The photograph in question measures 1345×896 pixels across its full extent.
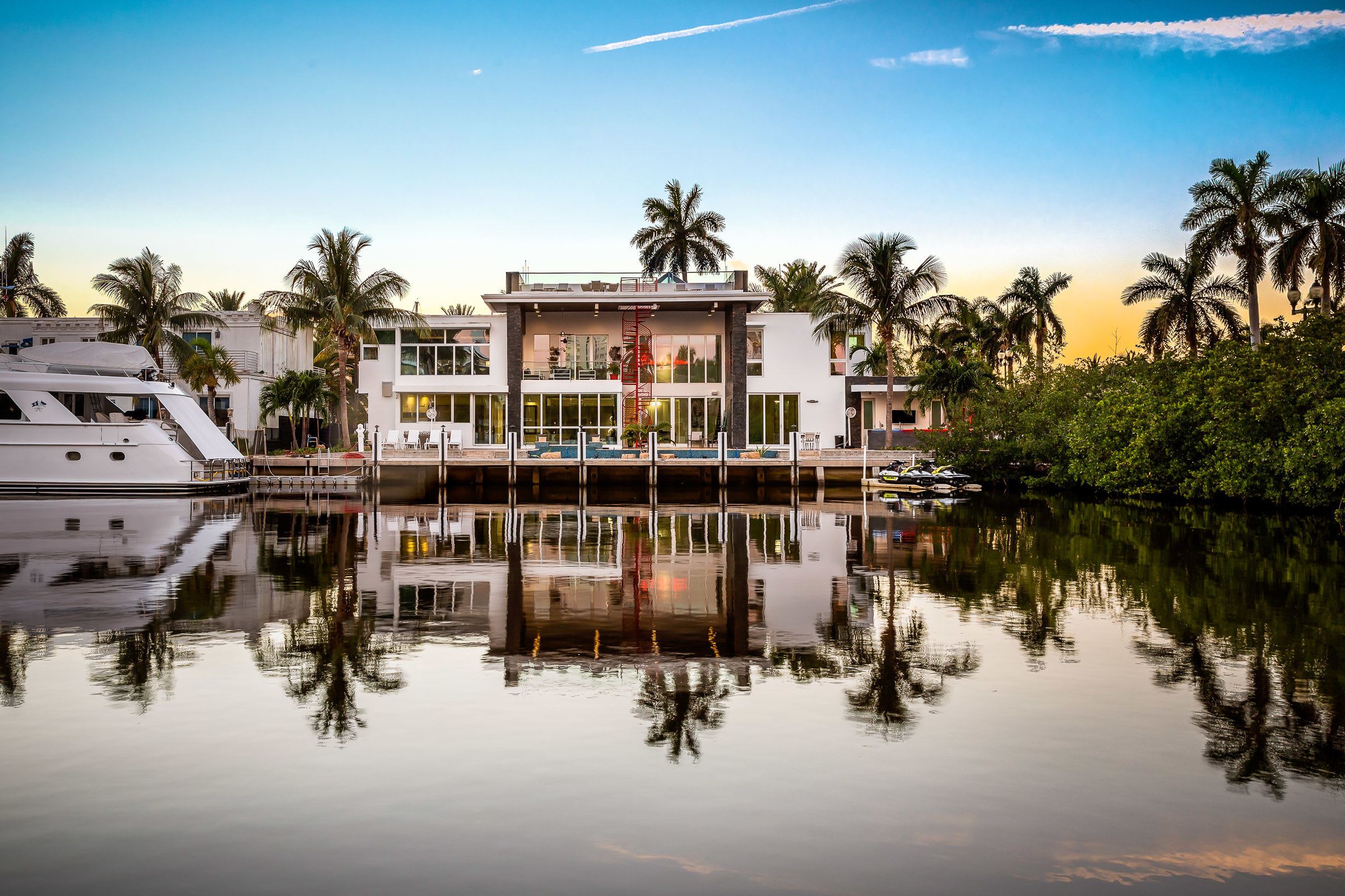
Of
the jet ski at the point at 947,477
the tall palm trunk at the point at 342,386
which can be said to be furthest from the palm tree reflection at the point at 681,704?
the tall palm trunk at the point at 342,386

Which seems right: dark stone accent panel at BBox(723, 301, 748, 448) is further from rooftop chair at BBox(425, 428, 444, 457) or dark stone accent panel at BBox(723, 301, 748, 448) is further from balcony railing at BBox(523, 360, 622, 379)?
rooftop chair at BBox(425, 428, 444, 457)

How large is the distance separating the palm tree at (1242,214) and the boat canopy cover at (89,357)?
38161 millimetres

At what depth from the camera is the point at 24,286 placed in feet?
177

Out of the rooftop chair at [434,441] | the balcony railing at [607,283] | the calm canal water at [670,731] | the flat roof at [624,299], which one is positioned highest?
the balcony railing at [607,283]

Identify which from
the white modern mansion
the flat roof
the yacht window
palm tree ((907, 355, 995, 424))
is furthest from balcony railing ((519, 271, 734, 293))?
the yacht window

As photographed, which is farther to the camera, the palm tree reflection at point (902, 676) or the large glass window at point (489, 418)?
the large glass window at point (489, 418)

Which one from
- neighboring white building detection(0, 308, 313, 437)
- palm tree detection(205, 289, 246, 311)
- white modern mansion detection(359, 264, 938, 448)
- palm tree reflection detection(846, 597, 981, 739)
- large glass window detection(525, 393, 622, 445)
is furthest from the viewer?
palm tree detection(205, 289, 246, 311)

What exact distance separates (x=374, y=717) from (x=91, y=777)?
1788 millimetres

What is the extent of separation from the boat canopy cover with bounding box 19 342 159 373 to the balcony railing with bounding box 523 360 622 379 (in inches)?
582

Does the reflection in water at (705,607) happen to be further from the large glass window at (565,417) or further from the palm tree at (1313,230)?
the large glass window at (565,417)

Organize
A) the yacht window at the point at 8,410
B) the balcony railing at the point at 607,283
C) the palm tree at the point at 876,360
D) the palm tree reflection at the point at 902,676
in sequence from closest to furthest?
the palm tree reflection at the point at 902,676 < the yacht window at the point at 8,410 < the balcony railing at the point at 607,283 < the palm tree at the point at 876,360

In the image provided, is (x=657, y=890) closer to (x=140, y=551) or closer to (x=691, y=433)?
(x=140, y=551)

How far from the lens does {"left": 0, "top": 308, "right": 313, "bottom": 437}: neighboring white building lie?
4700 centimetres

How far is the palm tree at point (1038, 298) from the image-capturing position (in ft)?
180
